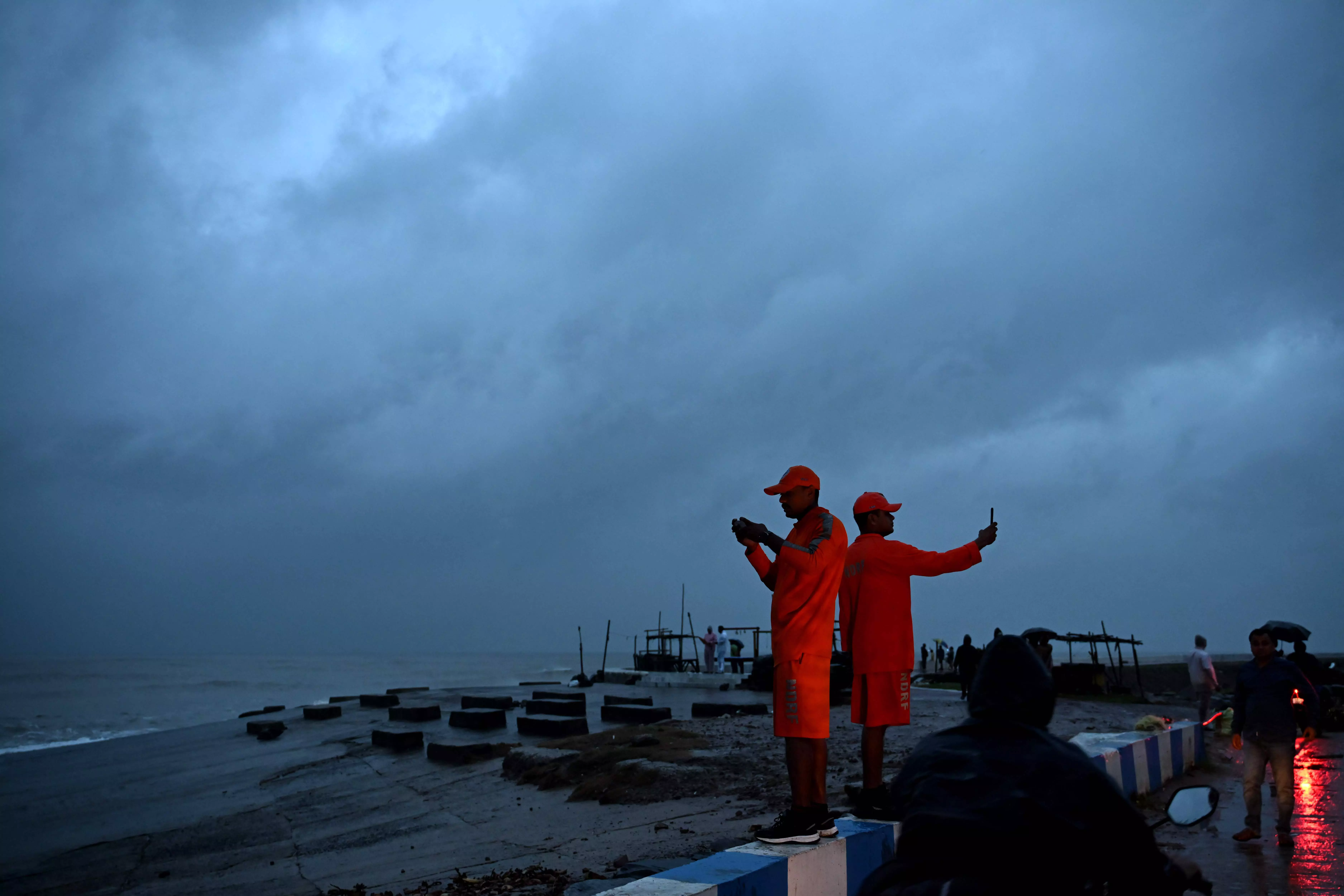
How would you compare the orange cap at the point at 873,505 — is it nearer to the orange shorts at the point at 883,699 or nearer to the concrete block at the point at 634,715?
the orange shorts at the point at 883,699

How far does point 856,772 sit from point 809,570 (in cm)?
526

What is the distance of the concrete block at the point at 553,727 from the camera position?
14289 mm

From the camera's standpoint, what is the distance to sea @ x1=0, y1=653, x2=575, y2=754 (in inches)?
1067

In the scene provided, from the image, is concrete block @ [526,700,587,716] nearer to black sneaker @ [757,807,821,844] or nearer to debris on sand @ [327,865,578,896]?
debris on sand @ [327,865,578,896]

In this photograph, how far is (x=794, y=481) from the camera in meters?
4.19

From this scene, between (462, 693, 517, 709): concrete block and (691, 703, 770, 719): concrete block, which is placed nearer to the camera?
(691, 703, 770, 719): concrete block

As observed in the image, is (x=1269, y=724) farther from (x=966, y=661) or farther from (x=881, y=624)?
(x=966, y=661)

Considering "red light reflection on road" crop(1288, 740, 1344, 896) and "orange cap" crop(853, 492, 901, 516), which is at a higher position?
"orange cap" crop(853, 492, 901, 516)

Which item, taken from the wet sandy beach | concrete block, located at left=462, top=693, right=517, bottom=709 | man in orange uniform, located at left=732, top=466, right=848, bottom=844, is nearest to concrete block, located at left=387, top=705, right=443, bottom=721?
concrete block, located at left=462, top=693, right=517, bottom=709

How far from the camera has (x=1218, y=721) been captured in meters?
13.6

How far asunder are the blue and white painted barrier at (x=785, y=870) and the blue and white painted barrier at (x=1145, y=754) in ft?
9.79

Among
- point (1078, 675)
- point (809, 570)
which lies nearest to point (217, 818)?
point (809, 570)

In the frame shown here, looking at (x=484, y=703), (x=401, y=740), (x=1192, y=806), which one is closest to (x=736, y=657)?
(x=484, y=703)

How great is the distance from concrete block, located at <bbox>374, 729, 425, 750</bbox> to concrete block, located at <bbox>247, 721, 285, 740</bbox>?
4637mm
